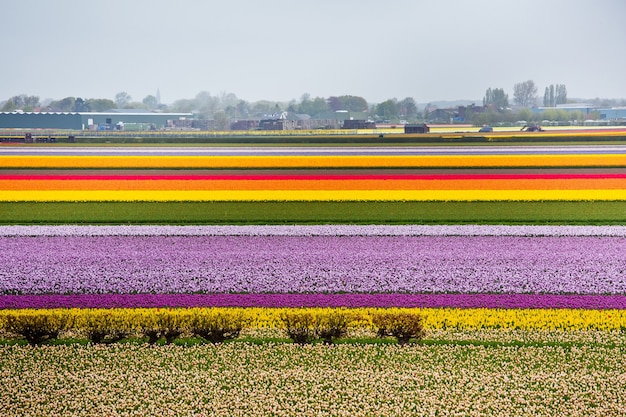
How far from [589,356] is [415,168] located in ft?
88.0

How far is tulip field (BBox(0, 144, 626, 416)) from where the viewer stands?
32.5ft

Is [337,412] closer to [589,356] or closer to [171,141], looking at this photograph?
[589,356]

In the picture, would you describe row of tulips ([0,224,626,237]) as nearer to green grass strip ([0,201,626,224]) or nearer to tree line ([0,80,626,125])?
green grass strip ([0,201,626,224])

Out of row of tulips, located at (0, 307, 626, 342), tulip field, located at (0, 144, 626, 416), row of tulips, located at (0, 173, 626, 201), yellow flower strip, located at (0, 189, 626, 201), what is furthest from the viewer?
row of tulips, located at (0, 173, 626, 201)

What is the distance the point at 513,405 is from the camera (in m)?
9.52

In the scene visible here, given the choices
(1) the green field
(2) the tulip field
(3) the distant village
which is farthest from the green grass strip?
(3) the distant village

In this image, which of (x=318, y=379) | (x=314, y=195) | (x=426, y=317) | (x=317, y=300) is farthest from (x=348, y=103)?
(x=318, y=379)

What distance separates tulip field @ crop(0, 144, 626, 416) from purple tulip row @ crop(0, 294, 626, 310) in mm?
51

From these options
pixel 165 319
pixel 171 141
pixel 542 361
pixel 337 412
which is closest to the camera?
pixel 337 412

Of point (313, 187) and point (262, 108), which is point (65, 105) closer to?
point (262, 108)

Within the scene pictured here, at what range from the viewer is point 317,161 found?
41719 mm

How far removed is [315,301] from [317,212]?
10059 millimetres

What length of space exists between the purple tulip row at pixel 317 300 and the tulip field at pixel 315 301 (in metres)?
0.05

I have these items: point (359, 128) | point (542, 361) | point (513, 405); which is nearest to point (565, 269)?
point (542, 361)
